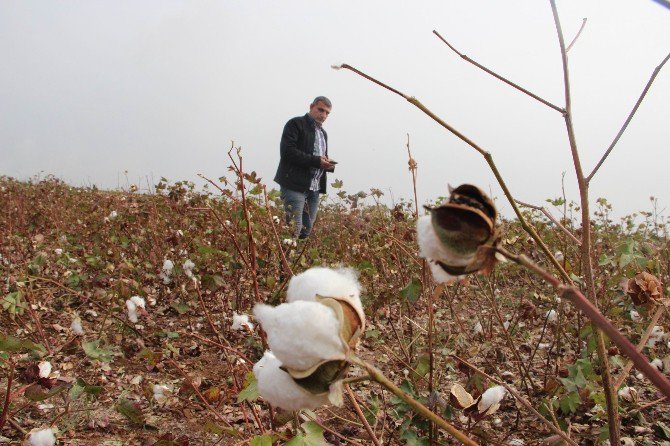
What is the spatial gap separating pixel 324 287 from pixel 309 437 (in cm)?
48

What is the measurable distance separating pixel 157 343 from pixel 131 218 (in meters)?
1.96

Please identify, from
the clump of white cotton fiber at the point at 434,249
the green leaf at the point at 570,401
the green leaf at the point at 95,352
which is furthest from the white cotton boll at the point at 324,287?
the green leaf at the point at 95,352

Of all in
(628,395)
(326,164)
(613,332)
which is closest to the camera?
(613,332)

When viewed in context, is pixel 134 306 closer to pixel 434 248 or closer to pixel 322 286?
pixel 322 286

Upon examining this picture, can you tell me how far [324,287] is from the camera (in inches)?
23.5

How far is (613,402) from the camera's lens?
0.91 metres

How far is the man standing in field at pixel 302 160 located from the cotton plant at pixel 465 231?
176 inches

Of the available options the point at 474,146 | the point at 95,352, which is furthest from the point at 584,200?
the point at 95,352

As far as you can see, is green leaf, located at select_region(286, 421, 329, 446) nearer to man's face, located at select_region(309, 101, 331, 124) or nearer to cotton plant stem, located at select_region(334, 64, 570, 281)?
cotton plant stem, located at select_region(334, 64, 570, 281)

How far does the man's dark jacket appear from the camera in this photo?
5.15 metres

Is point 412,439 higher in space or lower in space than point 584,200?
lower

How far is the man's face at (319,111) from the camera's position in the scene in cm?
540

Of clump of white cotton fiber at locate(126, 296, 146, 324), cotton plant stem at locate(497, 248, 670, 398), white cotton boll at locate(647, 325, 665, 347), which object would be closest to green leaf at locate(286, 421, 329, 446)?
cotton plant stem at locate(497, 248, 670, 398)

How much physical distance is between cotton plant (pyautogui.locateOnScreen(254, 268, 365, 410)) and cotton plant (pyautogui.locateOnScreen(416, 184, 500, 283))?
0.13 m
